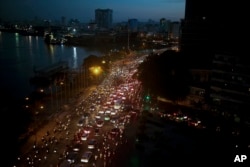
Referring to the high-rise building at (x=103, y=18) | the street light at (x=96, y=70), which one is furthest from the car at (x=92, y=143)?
the high-rise building at (x=103, y=18)

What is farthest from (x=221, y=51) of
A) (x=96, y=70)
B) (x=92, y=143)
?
(x=96, y=70)

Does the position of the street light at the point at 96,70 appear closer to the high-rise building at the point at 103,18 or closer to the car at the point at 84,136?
the car at the point at 84,136

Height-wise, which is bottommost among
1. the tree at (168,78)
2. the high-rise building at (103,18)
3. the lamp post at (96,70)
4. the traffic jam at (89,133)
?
the traffic jam at (89,133)

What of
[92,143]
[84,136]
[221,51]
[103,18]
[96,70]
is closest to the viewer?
[92,143]

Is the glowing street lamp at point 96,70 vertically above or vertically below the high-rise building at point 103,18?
below

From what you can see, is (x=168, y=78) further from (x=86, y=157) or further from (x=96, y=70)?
(x=96, y=70)

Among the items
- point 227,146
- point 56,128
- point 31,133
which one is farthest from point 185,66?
point 31,133

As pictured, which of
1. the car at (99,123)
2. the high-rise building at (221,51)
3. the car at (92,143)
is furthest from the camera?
the high-rise building at (221,51)

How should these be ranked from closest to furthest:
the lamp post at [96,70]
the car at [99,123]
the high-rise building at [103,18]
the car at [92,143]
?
the car at [92,143] < the car at [99,123] < the lamp post at [96,70] < the high-rise building at [103,18]
